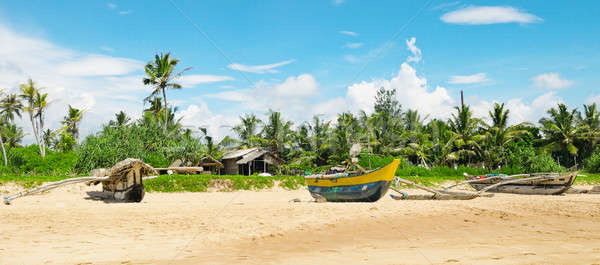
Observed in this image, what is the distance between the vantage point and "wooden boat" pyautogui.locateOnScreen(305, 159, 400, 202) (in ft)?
40.8

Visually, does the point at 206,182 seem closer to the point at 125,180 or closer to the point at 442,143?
the point at 125,180

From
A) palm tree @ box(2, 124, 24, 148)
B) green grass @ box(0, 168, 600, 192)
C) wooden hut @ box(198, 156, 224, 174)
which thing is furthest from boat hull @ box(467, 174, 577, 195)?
palm tree @ box(2, 124, 24, 148)

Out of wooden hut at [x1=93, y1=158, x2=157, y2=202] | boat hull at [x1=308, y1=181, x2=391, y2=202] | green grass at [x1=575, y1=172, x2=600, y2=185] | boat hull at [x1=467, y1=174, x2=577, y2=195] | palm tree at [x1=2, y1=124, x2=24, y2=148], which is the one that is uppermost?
palm tree at [x1=2, y1=124, x2=24, y2=148]

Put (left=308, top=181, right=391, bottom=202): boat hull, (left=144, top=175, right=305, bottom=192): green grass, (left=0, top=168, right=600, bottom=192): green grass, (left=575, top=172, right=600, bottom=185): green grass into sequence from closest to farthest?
(left=308, top=181, right=391, bottom=202): boat hull
(left=0, top=168, right=600, bottom=192): green grass
(left=144, top=175, right=305, bottom=192): green grass
(left=575, top=172, right=600, bottom=185): green grass

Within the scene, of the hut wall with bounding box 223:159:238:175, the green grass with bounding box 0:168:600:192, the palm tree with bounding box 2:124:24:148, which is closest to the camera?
the green grass with bounding box 0:168:600:192

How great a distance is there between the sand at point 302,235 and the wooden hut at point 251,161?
17.7 meters

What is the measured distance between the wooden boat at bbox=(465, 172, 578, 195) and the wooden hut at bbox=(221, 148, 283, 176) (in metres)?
15.2

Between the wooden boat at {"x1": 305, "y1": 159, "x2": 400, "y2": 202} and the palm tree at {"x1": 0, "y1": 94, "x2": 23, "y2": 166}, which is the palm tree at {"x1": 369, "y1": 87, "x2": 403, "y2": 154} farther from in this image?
the palm tree at {"x1": 0, "y1": 94, "x2": 23, "y2": 166}

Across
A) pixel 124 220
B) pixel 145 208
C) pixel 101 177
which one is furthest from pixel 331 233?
pixel 101 177

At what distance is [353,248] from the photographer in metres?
6.14

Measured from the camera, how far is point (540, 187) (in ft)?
57.3

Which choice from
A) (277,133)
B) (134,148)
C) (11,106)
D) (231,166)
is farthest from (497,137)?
(11,106)

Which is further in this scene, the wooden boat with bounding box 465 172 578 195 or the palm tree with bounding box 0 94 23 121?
the palm tree with bounding box 0 94 23 121

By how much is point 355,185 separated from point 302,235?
19.3 ft
